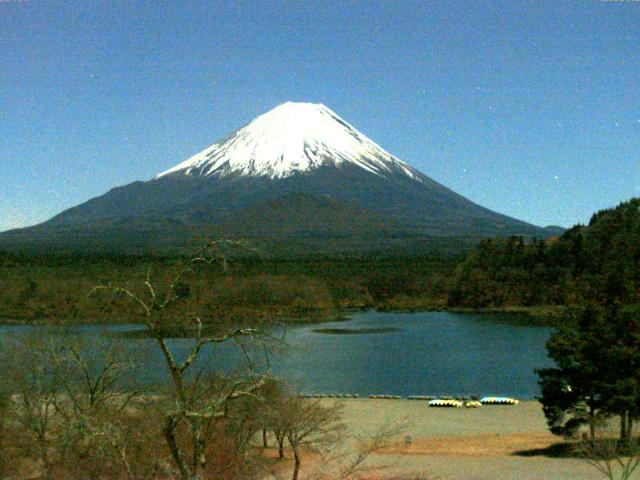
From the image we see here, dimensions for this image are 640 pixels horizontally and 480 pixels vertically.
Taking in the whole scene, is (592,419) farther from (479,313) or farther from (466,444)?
(479,313)

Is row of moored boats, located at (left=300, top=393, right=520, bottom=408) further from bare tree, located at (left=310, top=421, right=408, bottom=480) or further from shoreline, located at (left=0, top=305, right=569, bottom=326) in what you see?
shoreline, located at (left=0, top=305, right=569, bottom=326)

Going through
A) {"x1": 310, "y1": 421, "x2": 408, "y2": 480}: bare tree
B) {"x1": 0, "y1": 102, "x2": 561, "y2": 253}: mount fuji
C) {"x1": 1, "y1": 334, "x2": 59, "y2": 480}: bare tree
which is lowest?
{"x1": 310, "y1": 421, "x2": 408, "y2": 480}: bare tree

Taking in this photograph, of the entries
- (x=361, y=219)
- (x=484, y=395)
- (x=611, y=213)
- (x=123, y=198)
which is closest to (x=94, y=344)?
(x=484, y=395)

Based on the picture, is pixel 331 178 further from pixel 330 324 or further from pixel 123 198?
pixel 330 324

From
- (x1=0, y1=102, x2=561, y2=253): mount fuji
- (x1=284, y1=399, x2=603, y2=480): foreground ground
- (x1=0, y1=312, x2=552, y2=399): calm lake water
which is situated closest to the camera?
(x1=284, y1=399, x2=603, y2=480): foreground ground

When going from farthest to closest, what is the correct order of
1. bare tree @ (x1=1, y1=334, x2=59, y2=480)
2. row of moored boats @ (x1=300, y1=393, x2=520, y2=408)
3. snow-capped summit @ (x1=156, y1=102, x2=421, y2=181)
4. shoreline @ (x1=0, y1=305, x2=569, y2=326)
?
snow-capped summit @ (x1=156, y1=102, x2=421, y2=181) → shoreline @ (x1=0, y1=305, x2=569, y2=326) → row of moored boats @ (x1=300, y1=393, x2=520, y2=408) → bare tree @ (x1=1, y1=334, x2=59, y2=480)

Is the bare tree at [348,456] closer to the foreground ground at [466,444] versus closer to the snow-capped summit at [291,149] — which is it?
the foreground ground at [466,444]

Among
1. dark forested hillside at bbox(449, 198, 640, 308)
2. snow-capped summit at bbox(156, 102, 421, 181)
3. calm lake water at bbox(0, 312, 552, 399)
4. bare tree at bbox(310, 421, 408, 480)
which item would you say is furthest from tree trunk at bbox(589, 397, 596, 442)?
snow-capped summit at bbox(156, 102, 421, 181)

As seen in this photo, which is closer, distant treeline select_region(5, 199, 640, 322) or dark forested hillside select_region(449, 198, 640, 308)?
distant treeline select_region(5, 199, 640, 322)

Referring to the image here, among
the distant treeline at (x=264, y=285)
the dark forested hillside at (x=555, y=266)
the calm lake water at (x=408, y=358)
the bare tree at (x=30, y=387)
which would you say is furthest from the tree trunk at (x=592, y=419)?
the dark forested hillside at (x=555, y=266)
